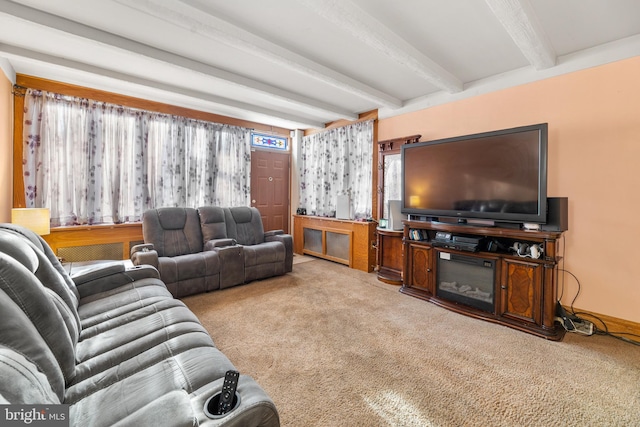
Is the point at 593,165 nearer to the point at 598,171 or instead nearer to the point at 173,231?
the point at 598,171

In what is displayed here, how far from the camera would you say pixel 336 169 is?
514cm

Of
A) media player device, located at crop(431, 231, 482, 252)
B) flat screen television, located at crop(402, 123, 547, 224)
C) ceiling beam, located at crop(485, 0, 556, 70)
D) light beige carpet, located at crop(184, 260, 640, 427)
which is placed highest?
ceiling beam, located at crop(485, 0, 556, 70)

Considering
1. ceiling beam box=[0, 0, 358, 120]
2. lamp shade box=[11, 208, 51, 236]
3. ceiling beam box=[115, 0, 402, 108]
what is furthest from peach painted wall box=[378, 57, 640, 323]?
lamp shade box=[11, 208, 51, 236]

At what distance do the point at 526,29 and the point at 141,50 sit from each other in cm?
332

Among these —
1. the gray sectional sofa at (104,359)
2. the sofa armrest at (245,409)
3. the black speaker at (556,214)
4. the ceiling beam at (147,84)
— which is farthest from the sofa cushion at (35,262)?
the black speaker at (556,214)

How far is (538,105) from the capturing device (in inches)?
116

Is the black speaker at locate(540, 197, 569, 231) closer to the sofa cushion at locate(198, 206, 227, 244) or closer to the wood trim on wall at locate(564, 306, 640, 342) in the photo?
the wood trim on wall at locate(564, 306, 640, 342)

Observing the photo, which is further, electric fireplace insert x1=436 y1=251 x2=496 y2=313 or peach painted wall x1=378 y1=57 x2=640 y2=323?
electric fireplace insert x1=436 y1=251 x2=496 y2=313

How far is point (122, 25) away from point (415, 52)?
8.44 ft

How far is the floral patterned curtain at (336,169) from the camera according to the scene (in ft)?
15.3

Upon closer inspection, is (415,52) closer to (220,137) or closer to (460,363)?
(460,363)

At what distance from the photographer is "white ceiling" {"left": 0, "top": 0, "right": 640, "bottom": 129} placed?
2.07 metres

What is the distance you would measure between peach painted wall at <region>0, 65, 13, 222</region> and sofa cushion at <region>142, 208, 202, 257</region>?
1.35 meters

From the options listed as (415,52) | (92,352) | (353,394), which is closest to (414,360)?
(353,394)
